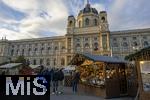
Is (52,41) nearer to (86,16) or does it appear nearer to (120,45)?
(86,16)

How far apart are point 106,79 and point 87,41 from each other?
59.5m

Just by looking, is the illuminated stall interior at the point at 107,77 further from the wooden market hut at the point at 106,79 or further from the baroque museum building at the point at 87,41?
the baroque museum building at the point at 87,41

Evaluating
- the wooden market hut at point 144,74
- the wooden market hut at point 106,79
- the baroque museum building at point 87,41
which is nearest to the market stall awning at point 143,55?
the wooden market hut at point 144,74

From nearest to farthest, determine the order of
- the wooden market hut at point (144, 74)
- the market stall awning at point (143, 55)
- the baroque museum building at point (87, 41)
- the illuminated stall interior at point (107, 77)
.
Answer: the wooden market hut at point (144, 74)
the market stall awning at point (143, 55)
the illuminated stall interior at point (107, 77)
the baroque museum building at point (87, 41)

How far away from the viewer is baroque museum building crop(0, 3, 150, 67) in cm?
6806

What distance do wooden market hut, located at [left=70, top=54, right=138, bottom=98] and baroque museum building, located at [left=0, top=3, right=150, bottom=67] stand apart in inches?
1947

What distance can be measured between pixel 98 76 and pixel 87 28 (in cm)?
5889

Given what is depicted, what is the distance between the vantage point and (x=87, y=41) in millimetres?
71000

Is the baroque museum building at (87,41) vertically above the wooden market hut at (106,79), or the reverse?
the baroque museum building at (87,41)

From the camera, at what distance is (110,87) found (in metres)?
11.8

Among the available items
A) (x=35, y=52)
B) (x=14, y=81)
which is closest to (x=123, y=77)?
(x=14, y=81)

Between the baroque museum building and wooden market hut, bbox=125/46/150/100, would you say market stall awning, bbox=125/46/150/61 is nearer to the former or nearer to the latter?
wooden market hut, bbox=125/46/150/100

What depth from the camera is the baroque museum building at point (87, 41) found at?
68.1 m

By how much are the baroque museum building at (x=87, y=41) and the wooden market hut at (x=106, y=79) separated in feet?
162
